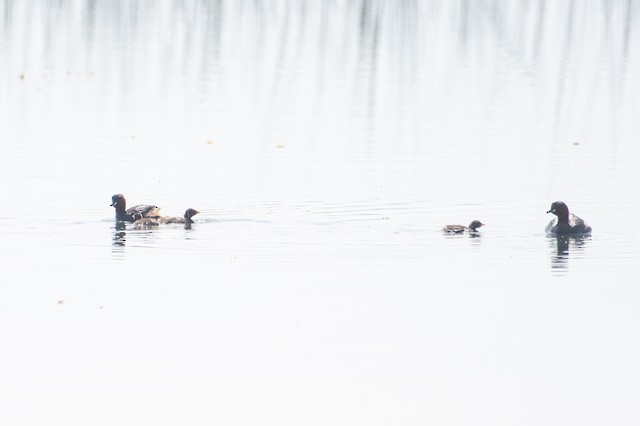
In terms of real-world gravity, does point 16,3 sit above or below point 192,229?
above

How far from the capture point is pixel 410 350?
1315 cm

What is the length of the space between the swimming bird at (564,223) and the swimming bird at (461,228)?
802 millimetres

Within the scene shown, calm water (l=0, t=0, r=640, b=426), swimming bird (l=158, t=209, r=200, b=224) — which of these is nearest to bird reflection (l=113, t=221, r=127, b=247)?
calm water (l=0, t=0, r=640, b=426)

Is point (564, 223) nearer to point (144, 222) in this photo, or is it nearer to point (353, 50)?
point (144, 222)

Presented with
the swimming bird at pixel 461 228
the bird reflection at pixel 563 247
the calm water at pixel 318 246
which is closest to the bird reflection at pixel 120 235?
the calm water at pixel 318 246

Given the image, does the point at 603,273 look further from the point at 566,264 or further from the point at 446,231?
the point at 446,231

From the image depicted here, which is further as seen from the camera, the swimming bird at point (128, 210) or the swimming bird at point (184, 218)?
the swimming bird at point (128, 210)

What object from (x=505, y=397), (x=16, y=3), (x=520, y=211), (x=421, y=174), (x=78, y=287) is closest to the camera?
(x=505, y=397)

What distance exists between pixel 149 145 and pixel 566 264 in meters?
10.8

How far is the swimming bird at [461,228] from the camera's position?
18.7 metres

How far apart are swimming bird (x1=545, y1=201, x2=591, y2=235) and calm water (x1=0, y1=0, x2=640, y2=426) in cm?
21

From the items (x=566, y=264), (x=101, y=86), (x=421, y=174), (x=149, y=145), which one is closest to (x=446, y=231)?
(x=566, y=264)

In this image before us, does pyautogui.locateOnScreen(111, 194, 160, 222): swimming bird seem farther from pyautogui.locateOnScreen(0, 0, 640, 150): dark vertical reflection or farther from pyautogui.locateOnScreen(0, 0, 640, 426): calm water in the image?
pyautogui.locateOnScreen(0, 0, 640, 150): dark vertical reflection

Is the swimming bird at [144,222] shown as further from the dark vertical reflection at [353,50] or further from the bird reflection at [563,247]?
the dark vertical reflection at [353,50]
